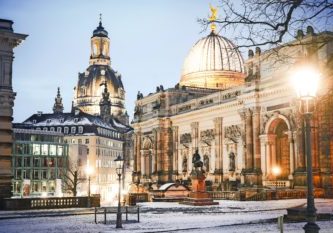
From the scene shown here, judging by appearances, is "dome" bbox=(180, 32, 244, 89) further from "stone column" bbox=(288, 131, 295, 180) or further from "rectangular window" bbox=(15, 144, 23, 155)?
"rectangular window" bbox=(15, 144, 23, 155)

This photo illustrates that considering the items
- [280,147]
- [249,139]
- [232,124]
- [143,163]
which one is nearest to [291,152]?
[280,147]

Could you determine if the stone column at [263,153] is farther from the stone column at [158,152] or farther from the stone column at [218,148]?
the stone column at [158,152]

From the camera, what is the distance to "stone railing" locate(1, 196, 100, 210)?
35.2 metres

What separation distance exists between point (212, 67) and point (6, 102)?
5569cm

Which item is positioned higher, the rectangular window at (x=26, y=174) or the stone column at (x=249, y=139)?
the stone column at (x=249, y=139)

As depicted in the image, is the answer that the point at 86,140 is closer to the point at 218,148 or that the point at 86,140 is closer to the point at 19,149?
the point at 19,149

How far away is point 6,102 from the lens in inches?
1371

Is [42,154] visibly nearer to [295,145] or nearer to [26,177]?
[26,177]

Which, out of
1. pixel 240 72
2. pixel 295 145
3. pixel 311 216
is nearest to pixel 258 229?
pixel 311 216

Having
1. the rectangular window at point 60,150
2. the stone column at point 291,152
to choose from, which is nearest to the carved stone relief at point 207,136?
the stone column at point 291,152

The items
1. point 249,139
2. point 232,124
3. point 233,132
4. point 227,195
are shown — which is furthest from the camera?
point 232,124

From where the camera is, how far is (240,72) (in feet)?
289

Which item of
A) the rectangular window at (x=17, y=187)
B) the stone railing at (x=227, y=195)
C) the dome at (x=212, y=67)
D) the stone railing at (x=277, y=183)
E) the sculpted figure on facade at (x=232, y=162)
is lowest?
the rectangular window at (x=17, y=187)

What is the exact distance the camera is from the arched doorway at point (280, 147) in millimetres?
54781
